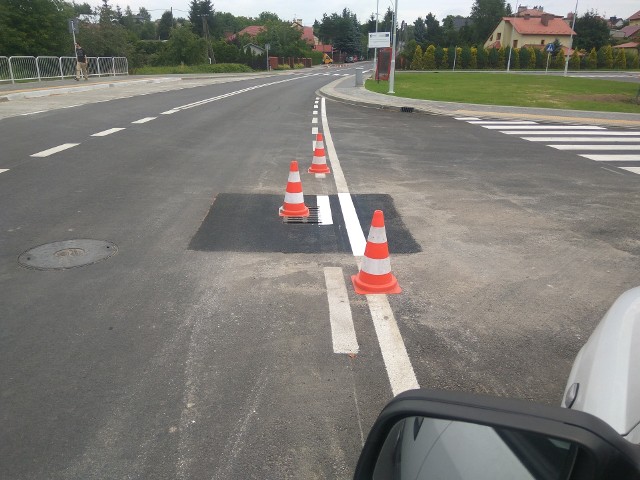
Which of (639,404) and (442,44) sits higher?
(442,44)

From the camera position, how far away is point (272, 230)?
19.8 feet

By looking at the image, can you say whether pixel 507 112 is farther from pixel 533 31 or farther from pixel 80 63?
pixel 533 31

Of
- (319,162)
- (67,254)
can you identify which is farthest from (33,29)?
(67,254)

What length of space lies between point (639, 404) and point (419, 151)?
35.4ft

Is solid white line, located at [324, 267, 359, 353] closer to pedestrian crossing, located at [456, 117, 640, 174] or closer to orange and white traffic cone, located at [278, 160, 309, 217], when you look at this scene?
orange and white traffic cone, located at [278, 160, 309, 217]

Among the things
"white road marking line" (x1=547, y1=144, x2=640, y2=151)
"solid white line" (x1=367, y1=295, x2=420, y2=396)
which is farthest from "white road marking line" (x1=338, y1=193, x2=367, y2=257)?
"white road marking line" (x1=547, y1=144, x2=640, y2=151)

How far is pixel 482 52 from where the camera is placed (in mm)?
69750

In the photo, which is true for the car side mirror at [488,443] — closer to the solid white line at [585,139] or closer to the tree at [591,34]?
the solid white line at [585,139]

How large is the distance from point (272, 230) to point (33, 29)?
188 feet

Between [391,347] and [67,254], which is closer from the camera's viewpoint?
[391,347]

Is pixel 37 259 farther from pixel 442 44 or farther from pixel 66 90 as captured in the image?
pixel 442 44

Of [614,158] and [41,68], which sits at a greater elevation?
[41,68]

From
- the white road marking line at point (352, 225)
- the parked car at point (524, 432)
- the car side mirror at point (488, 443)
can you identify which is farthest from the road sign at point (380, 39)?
the car side mirror at point (488, 443)

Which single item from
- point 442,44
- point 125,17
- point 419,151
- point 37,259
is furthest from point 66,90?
point 125,17
